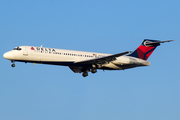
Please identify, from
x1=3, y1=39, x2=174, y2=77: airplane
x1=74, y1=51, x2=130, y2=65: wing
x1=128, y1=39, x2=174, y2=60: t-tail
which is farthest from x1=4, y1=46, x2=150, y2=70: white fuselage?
x1=128, y1=39, x2=174, y2=60: t-tail

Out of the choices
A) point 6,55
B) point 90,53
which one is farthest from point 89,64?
point 6,55

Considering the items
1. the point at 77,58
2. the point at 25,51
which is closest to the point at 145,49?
the point at 77,58

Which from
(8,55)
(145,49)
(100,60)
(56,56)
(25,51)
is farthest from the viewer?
(145,49)

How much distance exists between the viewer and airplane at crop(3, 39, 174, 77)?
4338cm

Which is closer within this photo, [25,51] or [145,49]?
[25,51]

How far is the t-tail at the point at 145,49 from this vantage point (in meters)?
50.0

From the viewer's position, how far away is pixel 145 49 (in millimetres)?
50594

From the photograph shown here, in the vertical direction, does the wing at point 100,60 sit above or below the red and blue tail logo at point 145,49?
below

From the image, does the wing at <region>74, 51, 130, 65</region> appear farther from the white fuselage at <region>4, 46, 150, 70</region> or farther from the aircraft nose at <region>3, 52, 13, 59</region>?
the aircraft nose at <region>3, 52, 13, 59</region>

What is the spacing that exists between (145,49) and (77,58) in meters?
12.0

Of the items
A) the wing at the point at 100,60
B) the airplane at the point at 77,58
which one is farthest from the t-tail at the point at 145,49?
the wing at the point at 100,60

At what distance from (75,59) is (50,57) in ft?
11.9

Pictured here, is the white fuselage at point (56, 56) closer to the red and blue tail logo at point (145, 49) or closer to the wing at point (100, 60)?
the wing at point (100, 60)

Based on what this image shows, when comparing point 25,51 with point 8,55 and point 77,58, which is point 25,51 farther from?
point 77,58
